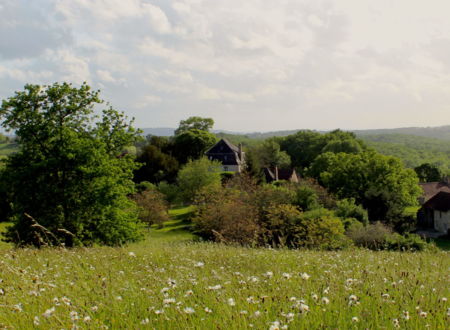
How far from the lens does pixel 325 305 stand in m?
4.11

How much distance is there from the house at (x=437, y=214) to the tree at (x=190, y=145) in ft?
131

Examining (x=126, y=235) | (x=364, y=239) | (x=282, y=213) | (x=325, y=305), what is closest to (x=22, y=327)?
(x=325, y=305)

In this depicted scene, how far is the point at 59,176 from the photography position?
18.9 metres

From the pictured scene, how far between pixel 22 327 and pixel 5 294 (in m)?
0.97

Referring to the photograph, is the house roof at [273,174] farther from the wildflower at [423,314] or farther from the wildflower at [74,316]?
the wildflower at [74,316]

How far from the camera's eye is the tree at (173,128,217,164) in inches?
2825

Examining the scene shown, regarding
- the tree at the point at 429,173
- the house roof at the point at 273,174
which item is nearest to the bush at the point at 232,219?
the house roof at the point at 273,174

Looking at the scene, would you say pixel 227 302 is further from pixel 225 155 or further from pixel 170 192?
pixel 225 155

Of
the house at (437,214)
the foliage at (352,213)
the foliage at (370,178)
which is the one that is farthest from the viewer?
the foliage at (370,178)

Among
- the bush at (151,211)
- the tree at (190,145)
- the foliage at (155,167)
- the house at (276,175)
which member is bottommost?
the bush at (151,211)

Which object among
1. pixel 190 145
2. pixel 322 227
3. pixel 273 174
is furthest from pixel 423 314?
pixel 190 145

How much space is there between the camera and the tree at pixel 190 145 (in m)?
71.8

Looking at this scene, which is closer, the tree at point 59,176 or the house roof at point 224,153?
the tree at point 59,176

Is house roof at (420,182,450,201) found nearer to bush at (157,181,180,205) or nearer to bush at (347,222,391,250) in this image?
bush at (157,181,180,205)
